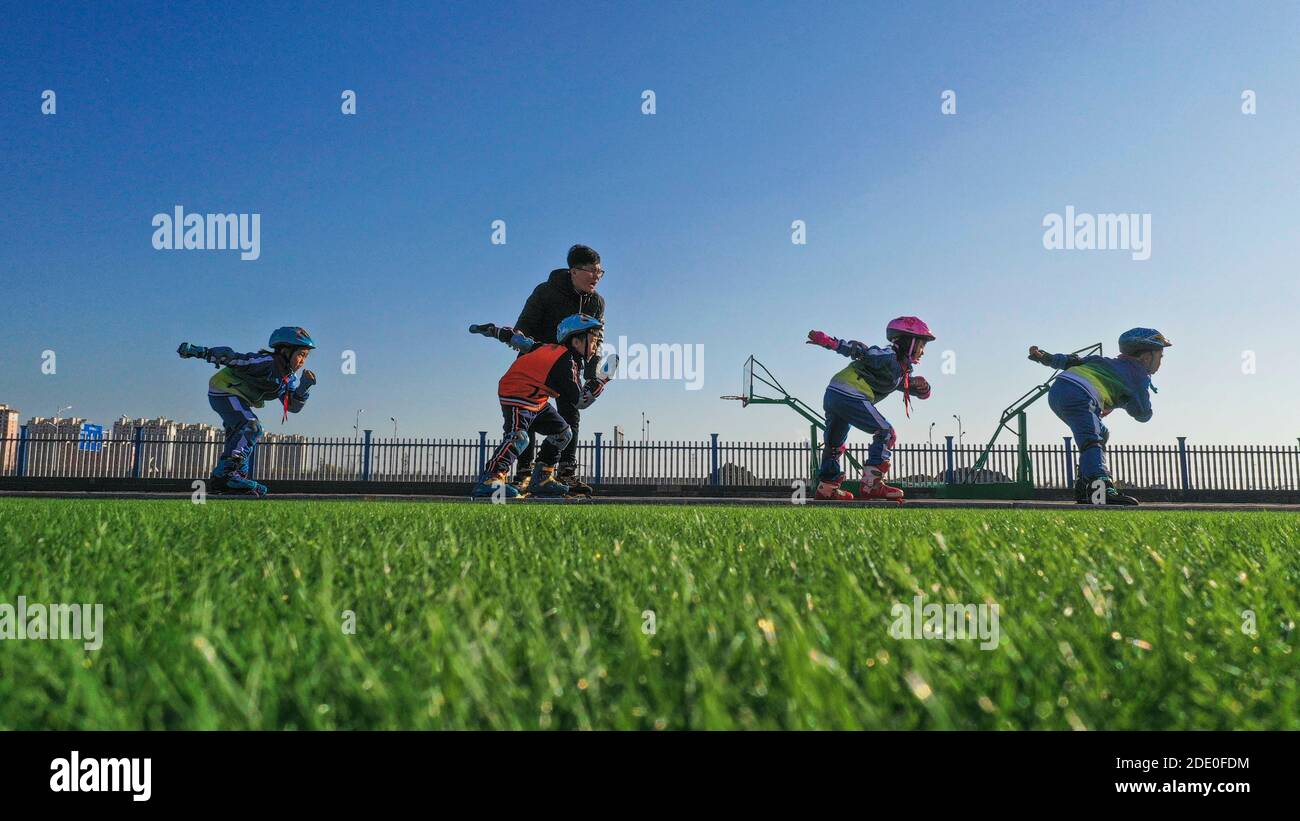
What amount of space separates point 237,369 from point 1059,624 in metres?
8.86

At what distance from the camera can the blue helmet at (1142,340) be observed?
8.58 meters

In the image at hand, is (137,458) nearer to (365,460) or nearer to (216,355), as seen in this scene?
(365,460)

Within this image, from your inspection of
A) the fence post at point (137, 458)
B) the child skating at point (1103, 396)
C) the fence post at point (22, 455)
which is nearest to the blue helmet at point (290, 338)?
the child skating at point (1103, 396)

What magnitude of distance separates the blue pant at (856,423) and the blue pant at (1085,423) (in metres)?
2.30

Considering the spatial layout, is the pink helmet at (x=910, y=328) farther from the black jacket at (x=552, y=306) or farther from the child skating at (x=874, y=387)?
the black jacket at (x=552, y=306)

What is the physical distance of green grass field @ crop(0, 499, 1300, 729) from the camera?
81 cm

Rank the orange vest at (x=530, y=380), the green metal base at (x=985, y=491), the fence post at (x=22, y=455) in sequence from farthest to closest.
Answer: the fence post at (x=22, y=455) < the green metal base at (x=985, y=491) < the orange vest at (x=530, y=380)

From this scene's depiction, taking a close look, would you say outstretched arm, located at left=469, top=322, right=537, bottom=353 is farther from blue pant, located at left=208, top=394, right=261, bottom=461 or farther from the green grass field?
the green grass field

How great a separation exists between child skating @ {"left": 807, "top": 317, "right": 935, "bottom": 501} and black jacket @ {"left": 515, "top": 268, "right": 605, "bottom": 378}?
2.99 meters

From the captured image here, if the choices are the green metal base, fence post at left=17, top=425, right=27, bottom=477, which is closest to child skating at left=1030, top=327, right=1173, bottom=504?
the green metal base

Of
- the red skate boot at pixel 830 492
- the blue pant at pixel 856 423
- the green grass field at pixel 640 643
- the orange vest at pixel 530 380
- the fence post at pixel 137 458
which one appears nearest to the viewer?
the green grass field at pixel 640 643

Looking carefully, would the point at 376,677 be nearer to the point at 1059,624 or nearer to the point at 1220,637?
the point at 1059,624
